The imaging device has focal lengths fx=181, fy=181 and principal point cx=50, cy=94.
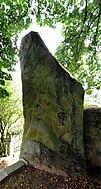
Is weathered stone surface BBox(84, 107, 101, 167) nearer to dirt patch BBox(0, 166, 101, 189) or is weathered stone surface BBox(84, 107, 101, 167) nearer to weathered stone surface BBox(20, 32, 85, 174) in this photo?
weathered stone surface BBox(20, 32, 85, 174)

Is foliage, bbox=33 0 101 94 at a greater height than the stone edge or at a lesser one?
greater

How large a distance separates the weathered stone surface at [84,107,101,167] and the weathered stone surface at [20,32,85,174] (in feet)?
1.01

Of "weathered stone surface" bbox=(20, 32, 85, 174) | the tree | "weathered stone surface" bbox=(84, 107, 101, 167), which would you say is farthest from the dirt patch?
the tree

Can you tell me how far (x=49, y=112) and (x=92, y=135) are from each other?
1.19 m


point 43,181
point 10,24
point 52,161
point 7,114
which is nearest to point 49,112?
point 52,161

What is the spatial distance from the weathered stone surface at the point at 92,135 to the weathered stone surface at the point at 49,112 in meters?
0.31

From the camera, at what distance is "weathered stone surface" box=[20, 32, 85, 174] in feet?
11.6

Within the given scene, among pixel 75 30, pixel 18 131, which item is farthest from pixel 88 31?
pixel 18 131

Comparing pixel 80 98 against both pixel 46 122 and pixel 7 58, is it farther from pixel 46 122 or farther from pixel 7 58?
pixel 7 58

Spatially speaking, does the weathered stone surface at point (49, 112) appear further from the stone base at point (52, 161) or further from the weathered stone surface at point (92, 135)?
the weathered stone surface at point (92, 135)

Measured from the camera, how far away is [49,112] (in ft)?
12.6

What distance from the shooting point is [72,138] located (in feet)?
12.4

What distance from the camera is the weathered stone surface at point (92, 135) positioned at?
4.06 m

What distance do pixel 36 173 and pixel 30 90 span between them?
1756 mm
